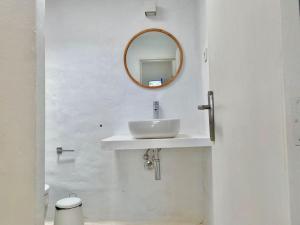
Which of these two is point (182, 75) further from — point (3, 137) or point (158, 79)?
point (3, 137)

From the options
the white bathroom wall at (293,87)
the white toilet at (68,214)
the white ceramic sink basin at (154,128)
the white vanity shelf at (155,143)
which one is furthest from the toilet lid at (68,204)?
the white bathroom wall at (293,87)

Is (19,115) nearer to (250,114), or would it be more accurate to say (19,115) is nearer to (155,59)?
(250,114)

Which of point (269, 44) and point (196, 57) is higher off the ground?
point (196, 57)

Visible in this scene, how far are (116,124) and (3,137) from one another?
153 centimetres

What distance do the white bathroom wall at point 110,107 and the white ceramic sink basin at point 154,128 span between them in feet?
1.66

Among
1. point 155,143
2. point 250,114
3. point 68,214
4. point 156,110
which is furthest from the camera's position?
point 156,110

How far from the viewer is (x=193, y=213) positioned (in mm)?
2223

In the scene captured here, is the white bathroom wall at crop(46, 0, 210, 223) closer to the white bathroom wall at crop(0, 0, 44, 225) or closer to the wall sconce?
the wall sconce

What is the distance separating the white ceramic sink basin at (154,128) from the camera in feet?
5.76

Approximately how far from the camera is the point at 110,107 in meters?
2.31

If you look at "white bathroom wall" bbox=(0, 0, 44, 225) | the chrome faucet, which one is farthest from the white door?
the chrome faucet

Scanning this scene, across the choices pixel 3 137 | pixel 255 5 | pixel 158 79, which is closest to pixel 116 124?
pixel 158 79

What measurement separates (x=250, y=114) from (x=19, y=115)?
0.76 m

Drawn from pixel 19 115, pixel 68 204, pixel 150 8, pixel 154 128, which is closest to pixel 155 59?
pixel 150 8
